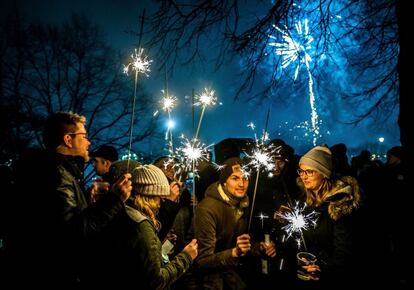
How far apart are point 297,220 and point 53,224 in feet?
9.57

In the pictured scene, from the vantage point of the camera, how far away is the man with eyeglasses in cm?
247

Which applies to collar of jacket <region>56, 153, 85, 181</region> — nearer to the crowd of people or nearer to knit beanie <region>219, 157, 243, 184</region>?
the crowd of people

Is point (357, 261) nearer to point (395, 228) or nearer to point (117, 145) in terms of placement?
point (395, 228)

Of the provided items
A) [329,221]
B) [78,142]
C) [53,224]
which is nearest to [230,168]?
[329,221]

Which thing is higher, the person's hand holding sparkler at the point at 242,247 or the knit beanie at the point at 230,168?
the knit beanie at the point at 230,168

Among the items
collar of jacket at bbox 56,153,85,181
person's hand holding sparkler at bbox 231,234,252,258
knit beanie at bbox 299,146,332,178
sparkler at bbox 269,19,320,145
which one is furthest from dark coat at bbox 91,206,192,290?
sparkler at bbox 269,19,320,145

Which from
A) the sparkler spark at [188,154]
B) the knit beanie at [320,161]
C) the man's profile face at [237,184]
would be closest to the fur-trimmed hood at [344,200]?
the knit beanie at [320,161]

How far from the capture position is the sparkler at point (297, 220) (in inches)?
155

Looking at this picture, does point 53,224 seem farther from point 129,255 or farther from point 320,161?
point 320,161

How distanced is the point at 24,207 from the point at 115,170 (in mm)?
1970

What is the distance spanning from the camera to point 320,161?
418cm

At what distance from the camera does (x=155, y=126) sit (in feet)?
79.0

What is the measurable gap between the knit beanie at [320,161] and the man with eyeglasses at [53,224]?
103 inches

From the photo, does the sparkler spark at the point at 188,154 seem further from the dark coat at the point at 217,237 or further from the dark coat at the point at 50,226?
the dark coat at the point at 50,226
